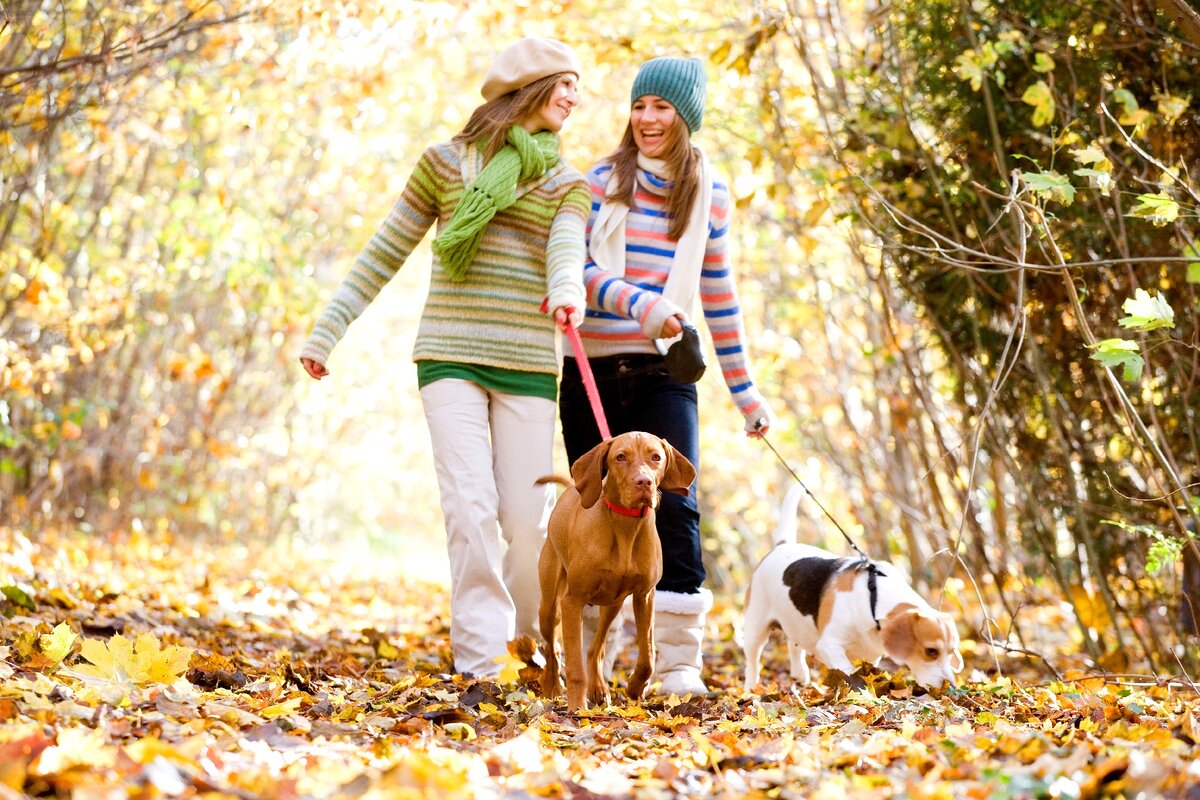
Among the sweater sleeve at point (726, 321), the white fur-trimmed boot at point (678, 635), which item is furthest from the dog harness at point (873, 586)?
the sweater sleeve at point (726, 321)

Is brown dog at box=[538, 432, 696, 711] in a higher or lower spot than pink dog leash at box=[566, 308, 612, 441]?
lower

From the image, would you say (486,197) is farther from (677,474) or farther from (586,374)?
(677,474)

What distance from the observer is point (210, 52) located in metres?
7.37

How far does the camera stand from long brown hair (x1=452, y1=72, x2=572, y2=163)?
4.45 metres

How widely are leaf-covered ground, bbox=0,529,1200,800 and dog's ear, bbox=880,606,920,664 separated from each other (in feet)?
0.40

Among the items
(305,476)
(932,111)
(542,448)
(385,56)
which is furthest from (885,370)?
(305,476)

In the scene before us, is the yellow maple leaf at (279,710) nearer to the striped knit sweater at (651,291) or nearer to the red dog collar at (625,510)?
the red dog collar at (625,510)

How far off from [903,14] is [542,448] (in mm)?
3088

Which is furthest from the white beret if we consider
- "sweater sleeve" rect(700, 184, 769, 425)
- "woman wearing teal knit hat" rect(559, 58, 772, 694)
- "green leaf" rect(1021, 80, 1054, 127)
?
"green leaf" rect(1021, 80, 1054, 127)

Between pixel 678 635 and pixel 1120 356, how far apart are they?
1.90 metres

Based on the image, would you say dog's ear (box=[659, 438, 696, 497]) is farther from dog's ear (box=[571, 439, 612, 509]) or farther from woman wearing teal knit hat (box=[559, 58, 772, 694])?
woman wearing teal knit hat (box=[559, 58, 772, 694])

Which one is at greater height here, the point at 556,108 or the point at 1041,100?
the point at 1041,100

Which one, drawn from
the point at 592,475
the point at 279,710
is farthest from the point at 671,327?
the point at 279,710

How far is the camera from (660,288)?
4.66 metres
